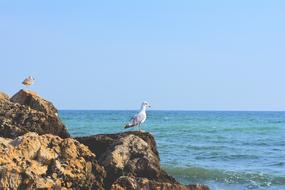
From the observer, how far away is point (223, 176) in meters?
20.3

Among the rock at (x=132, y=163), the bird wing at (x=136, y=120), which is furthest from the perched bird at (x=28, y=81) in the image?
the rock at (x=132, y=163)

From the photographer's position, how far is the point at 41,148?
8602 mm

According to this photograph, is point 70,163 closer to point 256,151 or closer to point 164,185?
point 164,185

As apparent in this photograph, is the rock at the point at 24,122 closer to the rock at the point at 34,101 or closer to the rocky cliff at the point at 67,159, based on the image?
the rocky cliff at the point at 67,159

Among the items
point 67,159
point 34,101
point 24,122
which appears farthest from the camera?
point 34,101

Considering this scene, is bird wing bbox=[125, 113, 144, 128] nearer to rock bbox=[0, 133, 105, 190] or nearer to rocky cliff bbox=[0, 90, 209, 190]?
rocky cliff bbox=[0, 90, 209, 190]

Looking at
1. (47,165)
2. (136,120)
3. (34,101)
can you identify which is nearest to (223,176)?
(136,120)

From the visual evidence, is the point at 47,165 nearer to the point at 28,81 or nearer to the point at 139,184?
the point at 139,184

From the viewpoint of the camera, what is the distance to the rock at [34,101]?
41.7 feet

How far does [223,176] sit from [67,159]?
12386 mm

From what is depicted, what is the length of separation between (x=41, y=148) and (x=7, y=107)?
2824 mm

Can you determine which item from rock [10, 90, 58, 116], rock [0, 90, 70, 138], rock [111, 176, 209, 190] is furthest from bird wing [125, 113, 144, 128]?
rock [111, 176, 209, 190]

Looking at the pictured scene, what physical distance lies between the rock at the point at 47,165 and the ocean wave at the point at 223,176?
431 inches

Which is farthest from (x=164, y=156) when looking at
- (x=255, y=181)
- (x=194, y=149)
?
(x=255, y=181)
